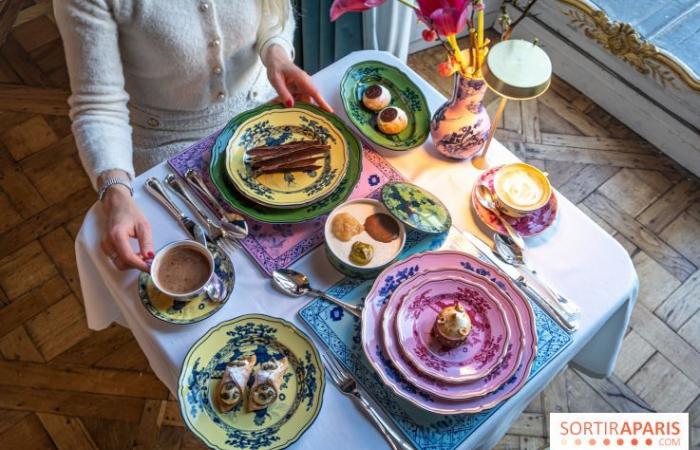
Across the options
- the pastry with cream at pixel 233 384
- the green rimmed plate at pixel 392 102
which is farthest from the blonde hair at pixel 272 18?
the pastry with cream at pixel 233 384

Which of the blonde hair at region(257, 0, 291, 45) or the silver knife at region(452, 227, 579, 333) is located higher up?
the blonde hair at region(257, 0, 291, 45)

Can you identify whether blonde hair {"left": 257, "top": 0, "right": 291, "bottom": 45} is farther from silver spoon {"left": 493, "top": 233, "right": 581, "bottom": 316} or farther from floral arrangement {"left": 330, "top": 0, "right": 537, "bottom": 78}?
silver spoon {"left": 493, "top": 233, "right": 581, "bottom": 316}

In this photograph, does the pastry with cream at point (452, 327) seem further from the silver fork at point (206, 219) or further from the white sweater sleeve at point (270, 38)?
the white sweater sleeve at point (270, 38)

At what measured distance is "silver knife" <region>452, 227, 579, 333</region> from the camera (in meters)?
0.86

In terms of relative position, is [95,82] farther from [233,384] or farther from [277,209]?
[233,384]

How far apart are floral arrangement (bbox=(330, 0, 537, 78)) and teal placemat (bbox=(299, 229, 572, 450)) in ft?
0.87

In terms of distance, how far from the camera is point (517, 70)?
0.85 metres

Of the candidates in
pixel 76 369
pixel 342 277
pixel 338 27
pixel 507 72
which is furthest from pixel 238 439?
pixel 338 27

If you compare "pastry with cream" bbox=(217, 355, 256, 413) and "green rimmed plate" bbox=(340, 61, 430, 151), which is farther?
"green rimmed plate" bbox=(340, 61, 430, 151)

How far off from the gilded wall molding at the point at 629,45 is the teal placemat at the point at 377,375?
1.25 m

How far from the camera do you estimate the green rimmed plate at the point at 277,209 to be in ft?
3.04

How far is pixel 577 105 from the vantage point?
204 cm

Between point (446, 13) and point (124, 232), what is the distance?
55 cm

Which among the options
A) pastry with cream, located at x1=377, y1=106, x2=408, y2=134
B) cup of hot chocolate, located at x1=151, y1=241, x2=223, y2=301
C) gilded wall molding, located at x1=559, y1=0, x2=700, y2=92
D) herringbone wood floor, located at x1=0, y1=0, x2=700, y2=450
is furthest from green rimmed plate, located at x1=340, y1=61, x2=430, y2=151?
gilded wall molding, located at x1=559, y1=0, x2=700, y2=92
